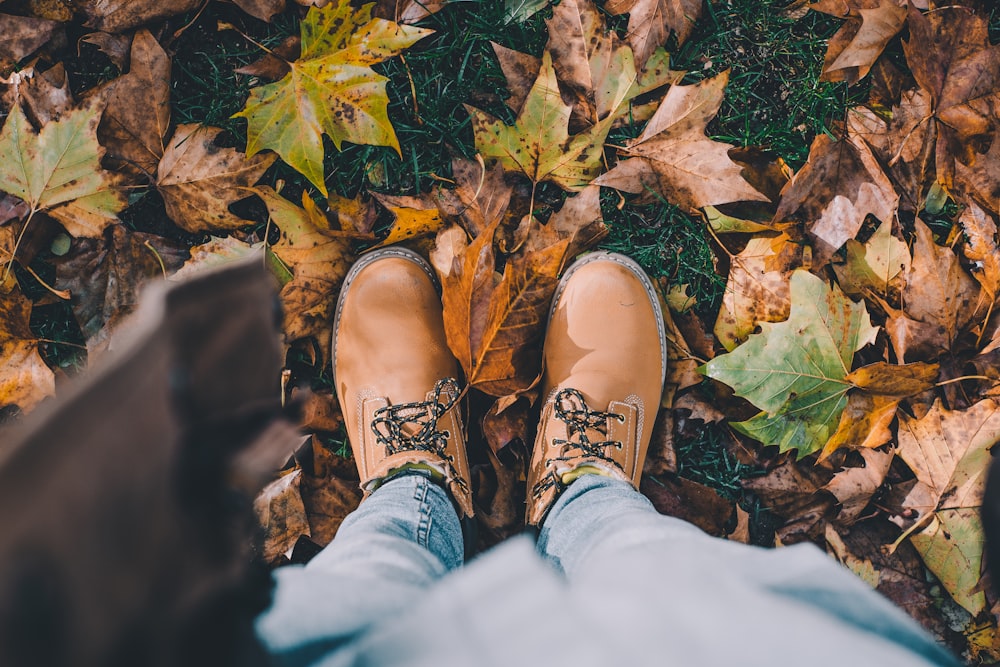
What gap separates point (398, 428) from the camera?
128cm

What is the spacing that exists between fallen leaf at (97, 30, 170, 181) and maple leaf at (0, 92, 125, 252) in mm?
38

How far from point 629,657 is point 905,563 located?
3.51 feet

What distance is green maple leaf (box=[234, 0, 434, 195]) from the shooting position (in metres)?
1.14

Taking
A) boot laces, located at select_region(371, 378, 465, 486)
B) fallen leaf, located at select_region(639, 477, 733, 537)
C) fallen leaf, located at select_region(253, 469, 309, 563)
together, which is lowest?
fallen leaf, located at select_region(639, 477, 733, 537)

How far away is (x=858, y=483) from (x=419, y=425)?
0.93 m

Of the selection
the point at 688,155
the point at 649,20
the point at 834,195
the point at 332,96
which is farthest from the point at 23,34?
the point at 834,195

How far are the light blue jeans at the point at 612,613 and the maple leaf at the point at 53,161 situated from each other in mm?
936

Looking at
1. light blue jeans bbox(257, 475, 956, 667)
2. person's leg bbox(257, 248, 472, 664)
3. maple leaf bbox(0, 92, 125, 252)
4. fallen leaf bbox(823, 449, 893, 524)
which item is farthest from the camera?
fallen leaf bbox(823, 449, 893, 524)

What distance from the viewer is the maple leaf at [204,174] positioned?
3.93ft

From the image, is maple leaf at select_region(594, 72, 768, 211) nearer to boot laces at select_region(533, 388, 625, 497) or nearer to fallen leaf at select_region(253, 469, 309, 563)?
boot laces at select_region(533, 388, 625, 497)

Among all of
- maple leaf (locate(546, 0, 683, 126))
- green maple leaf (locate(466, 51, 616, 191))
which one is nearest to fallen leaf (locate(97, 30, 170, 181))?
green maple leaf (locate(466, 51, 616, 191))

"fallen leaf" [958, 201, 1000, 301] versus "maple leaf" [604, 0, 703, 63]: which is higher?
"maple leaf" [604, 0, 703, 63]

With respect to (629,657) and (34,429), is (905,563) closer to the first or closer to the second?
(629,657)

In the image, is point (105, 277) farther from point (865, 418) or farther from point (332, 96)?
point (865, 418)
